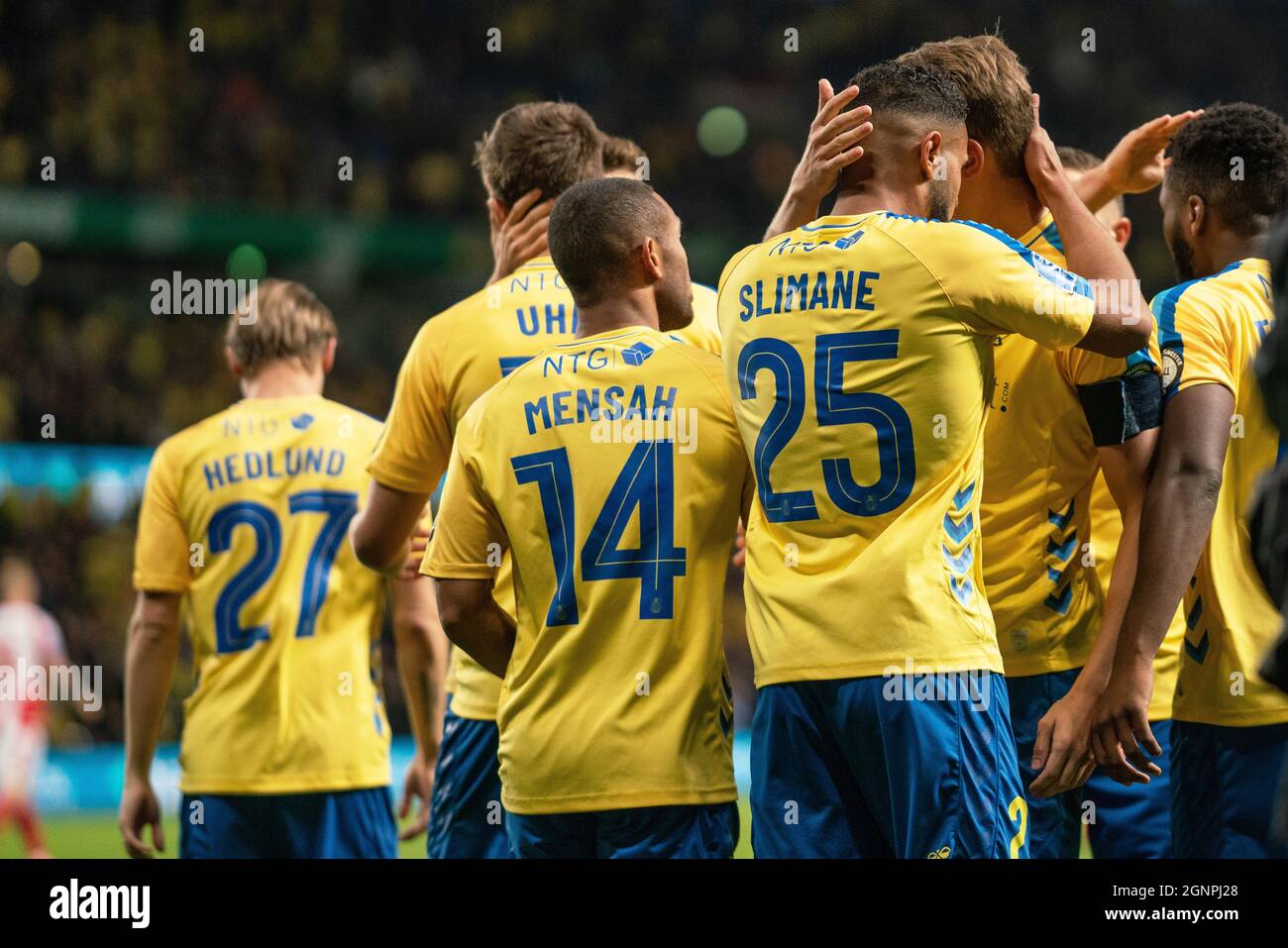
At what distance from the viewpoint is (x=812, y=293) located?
9.78 ft

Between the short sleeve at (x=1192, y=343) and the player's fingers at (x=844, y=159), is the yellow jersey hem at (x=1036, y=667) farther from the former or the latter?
the player's fingers at (x=844, y=159)

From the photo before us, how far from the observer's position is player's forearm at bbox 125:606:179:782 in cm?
482

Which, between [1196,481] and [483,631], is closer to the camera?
[1196,481]

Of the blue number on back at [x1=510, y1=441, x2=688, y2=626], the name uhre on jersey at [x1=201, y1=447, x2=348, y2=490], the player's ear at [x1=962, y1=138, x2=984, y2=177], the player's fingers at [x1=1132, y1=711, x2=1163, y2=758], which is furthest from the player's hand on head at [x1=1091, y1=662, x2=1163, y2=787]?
the name uhre on jersey at [x1=201, y1=447, x2=348, y2=490]

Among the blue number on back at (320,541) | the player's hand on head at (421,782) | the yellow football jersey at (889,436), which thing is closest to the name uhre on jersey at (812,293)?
the yellow football jersey at (889,436)

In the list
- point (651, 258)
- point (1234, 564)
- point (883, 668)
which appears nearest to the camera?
point (883, 668)

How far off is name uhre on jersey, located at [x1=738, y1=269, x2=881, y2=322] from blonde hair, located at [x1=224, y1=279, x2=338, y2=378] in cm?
228

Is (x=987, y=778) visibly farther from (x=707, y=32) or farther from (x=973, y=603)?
(x=707, y=32)

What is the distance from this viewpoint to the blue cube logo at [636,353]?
319cm

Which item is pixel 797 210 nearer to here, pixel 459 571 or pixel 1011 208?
pixel 1011 208

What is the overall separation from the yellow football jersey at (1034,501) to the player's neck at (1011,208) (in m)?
0.10

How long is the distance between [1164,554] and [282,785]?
2.87 metres

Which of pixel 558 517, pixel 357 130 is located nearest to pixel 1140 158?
pixel 558 517
